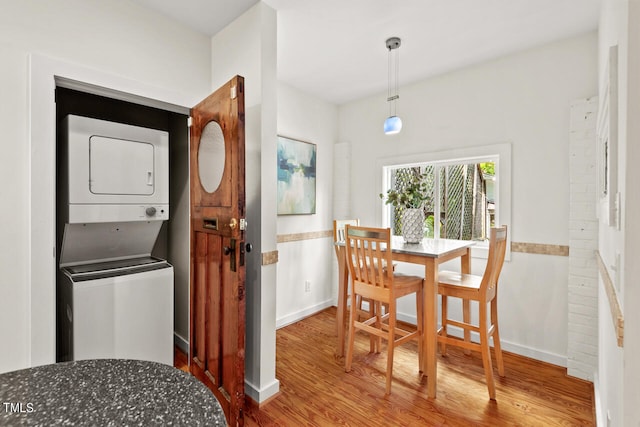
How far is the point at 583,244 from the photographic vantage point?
237 cm

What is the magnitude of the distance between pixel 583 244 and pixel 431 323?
1.34 metres

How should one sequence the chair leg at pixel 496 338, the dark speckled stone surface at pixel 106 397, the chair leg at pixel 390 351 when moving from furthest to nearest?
the chair leg at pixel 496 338 → the chair leg at pixel 390 351 → the dark speckled stone surface at pixel 106 397

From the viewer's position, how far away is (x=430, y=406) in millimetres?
2045

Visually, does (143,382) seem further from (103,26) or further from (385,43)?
(385,43)

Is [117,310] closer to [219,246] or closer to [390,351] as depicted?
[219,246]

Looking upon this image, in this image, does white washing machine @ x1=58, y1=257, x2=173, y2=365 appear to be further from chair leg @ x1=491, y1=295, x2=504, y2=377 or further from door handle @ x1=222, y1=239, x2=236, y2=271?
chair leg @ x1=491, y1=295, x2=504, y2=377

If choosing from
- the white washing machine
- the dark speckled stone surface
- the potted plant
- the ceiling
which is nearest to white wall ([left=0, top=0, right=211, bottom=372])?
the white washing machine

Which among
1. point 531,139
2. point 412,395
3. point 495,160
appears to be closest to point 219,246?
point 412,395

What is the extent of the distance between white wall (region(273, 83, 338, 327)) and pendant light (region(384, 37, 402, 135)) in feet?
2.71

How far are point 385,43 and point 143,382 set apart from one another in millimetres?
2819

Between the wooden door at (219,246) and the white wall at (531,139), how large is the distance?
89.5 inches

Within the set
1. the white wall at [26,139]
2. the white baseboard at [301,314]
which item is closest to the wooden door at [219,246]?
the white wall at [26,139]

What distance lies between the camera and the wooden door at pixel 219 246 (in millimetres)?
1796

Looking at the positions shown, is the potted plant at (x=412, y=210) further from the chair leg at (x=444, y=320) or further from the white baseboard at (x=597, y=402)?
the white baseboard at (x=597, y=402)
